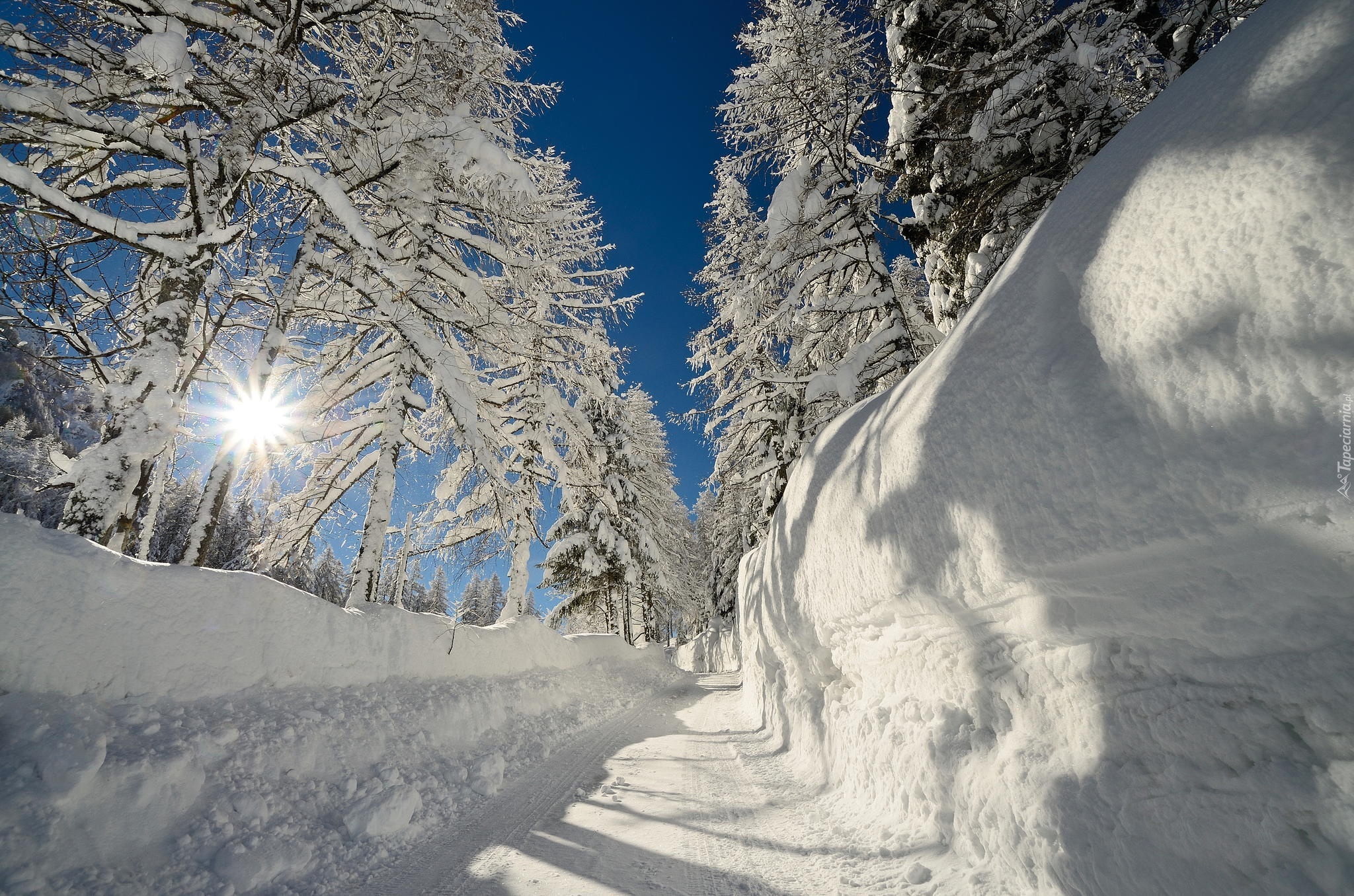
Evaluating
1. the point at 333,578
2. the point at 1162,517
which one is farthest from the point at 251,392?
the point at 333,578

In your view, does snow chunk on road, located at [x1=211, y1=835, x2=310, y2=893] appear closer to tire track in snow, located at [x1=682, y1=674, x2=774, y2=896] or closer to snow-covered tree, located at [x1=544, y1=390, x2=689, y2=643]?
tire track in snow, located at [x1=682, y1=674, x2=774, y2=896]

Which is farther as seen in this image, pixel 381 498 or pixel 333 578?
pixel 333 578

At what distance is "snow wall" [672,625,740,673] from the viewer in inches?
770

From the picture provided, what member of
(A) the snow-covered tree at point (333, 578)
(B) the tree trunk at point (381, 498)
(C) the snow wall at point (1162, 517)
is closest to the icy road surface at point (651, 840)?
(C) the snow wall at point (1162, 517)

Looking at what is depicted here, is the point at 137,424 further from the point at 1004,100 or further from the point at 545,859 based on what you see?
the point at 1004,100

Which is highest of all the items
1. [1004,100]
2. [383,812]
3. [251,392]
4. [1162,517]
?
[1004,100]

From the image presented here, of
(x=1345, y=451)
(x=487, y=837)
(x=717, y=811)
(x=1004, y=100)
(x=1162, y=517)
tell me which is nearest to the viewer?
(x=1345, y=451)

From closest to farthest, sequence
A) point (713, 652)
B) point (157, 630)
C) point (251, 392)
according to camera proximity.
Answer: point (157, 630) → point (251, 392) → point (713, 652)

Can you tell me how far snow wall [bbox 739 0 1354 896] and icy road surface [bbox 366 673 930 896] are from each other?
691mm

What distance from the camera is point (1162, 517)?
5.35 feet

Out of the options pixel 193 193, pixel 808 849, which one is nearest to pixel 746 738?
pixel 808 849

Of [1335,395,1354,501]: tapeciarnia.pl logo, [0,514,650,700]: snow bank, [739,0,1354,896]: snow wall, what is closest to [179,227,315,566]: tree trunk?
[0,514,650,700]: snow bank

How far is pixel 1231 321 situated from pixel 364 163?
754 cm

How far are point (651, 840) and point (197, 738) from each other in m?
3.14
